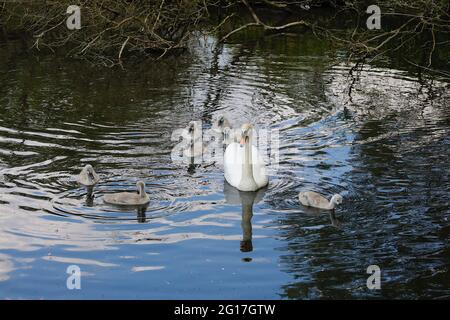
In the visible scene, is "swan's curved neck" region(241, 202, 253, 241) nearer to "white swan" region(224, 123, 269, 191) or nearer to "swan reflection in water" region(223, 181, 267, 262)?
"swan reflection in water" region(223, 181, 267, 262)

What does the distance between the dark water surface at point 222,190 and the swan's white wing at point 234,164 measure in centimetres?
19

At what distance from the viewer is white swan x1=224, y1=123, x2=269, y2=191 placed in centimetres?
1142

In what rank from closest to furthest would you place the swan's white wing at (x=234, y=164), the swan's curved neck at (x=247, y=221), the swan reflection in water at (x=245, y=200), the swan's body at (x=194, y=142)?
the swan's curved neck at (x=247, y=221) < the swan reflection in water at (x=245, y=200) < the swan's white wing at (x=234, y=164) < the swan's body at (x=194, y=142)

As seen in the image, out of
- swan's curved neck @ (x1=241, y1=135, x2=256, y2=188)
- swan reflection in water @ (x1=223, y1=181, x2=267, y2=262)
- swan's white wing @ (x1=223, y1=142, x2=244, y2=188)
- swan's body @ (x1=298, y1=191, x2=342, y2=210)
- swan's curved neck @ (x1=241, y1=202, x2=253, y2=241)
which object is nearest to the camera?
swan's curved neck @ (x1=241, y1=202, x2=253, y2=241)

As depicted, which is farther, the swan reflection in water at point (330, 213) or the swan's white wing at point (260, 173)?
the swan's white wing at point (260, 173)

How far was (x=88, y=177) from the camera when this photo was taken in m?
11.2

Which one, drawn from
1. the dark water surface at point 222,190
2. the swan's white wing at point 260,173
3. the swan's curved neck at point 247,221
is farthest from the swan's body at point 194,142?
the swan's curved neck at point 247,221

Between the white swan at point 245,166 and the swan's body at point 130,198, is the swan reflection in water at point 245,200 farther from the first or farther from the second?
the swan's body at point 130,198

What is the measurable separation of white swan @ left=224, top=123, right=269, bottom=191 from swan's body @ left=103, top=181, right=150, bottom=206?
150 centimetres

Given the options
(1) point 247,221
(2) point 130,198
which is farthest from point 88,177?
(1) point 247,221

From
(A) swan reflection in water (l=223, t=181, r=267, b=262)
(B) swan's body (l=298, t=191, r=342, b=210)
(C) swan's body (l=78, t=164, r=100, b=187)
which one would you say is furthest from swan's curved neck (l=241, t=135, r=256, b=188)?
(C) swan's body (l=78, t=164, r=100, b=187)

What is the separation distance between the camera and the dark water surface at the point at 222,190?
8688 millimetres
